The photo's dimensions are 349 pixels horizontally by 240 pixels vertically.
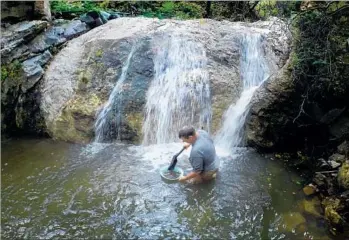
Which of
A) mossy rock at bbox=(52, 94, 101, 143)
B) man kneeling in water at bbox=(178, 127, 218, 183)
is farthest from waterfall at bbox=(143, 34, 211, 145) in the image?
man kneeling in water at bbox=(178, 127, 218, 183)

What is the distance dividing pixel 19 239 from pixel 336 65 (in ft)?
17.1

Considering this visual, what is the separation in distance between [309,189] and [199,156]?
5.81 ft

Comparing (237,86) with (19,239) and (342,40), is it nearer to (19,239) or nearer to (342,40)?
(342,40)

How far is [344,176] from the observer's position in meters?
5.10

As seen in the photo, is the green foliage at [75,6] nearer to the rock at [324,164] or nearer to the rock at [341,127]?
the rock at [341,127]

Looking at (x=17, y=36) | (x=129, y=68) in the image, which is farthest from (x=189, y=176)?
(x=17, y=36)

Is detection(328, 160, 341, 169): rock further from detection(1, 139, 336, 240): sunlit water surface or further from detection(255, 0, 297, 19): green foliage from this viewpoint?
detection(255, 0, 297, 19): green foliage

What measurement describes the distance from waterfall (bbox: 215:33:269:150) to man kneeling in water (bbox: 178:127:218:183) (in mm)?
1255

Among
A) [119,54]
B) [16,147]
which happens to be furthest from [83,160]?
[119,54]

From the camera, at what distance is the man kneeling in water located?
5.53 metres

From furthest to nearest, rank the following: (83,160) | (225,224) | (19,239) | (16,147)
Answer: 1. (16,147)
2. (83,160)
3. (225,224)
4. (19,239)

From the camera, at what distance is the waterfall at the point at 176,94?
7219 millimetres

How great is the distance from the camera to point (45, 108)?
7.68 m

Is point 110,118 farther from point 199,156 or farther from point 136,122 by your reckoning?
point 199,156
